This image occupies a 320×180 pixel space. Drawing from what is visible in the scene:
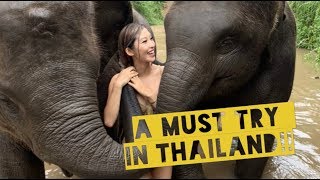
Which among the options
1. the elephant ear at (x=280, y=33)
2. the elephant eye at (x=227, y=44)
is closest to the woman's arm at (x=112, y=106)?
the elephant eye at (x=227, y=44)

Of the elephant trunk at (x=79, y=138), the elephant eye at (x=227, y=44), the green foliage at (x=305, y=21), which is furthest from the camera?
the green foliage at (x=305, y=21)

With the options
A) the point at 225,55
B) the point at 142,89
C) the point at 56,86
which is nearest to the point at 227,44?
the point at 225,55

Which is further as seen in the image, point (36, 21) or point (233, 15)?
point (233, 15)

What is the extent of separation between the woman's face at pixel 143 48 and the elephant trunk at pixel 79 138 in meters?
0.73

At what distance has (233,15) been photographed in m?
3.32

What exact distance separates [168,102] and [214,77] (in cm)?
51

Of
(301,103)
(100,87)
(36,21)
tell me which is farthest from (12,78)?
(301,103)

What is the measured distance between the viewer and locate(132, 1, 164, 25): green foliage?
17469 millimetres

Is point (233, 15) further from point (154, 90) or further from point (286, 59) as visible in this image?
point (286, 59)

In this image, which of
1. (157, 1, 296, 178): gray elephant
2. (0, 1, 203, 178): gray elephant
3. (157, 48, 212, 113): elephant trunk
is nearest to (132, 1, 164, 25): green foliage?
(157, 1, 296, 178): gray elephant

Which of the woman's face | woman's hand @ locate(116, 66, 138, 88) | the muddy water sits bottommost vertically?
the muddy water

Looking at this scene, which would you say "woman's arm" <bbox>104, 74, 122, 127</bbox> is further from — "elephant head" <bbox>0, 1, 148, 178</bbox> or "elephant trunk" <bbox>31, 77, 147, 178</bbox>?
"elephant trunk" <bbox>31, 77, 147, 178</bbox>

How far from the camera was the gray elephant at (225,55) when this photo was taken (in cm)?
324

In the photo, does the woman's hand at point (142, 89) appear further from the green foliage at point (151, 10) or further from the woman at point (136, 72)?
the green foliage at point (151, 10)
